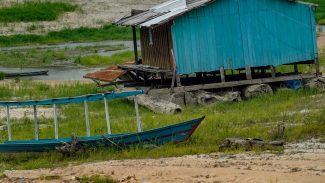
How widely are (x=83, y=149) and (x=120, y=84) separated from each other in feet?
38.1

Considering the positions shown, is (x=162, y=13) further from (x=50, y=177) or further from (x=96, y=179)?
(x=96, y=179)

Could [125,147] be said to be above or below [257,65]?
below

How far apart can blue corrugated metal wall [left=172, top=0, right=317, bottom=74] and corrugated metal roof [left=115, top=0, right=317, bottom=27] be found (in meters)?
0.31

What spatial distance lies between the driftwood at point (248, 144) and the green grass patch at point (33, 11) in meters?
39.0

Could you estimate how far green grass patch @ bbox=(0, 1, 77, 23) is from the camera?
53.8 m

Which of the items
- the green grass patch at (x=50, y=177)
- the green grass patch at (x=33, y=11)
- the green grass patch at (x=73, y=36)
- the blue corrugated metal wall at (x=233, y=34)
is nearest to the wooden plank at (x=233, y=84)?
the blue corrugated metal wall at (x=233, y=34)

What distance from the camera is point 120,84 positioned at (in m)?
28.5

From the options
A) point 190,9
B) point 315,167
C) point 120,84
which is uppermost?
point 190,9

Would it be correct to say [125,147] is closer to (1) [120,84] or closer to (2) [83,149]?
(2) [83,149]

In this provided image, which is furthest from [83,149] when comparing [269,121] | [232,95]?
[232,95]

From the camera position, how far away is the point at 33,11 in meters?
55.0

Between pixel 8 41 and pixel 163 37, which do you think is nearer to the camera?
pixel 163 37

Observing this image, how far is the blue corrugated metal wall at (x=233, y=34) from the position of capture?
2491 cm

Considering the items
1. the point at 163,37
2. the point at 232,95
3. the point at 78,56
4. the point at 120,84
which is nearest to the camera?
the point at 232,95
